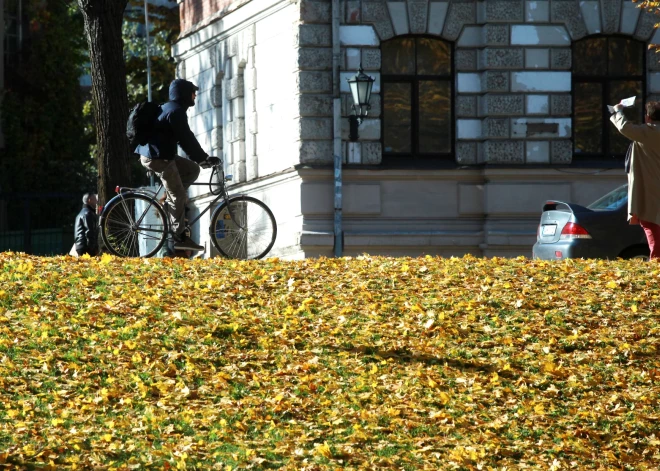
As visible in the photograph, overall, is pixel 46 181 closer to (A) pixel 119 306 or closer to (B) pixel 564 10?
(B) pixel 564 10

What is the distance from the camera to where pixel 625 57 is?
2238cm

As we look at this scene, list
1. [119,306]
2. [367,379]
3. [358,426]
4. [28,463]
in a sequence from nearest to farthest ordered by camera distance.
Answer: [28,463] < [358,426] < [367,379] < [119,306]

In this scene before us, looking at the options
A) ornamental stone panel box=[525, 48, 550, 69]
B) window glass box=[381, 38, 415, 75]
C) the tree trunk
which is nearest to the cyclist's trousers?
the tree trunk

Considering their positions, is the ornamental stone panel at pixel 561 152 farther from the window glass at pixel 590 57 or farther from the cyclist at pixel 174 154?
the cyclist at pixel 174 154

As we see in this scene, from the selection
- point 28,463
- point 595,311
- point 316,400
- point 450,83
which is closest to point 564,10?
point 450,83

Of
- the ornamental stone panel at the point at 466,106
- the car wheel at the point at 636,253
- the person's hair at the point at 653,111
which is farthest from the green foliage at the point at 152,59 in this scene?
the person's hair at the point at 653,111

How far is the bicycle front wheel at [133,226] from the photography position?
14.5 m

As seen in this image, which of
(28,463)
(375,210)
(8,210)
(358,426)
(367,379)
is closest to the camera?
(28,463)

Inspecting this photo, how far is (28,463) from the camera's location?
25.4ft

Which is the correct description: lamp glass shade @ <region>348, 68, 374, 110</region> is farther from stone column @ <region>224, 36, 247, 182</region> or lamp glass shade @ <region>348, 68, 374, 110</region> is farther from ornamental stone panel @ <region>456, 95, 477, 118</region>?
stone column @ <region>224, 36, 247, 182</region>

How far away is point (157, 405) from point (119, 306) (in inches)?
94.5

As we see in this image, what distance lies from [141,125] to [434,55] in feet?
29.6

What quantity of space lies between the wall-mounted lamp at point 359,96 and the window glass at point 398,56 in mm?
936

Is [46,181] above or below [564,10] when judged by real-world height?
below
